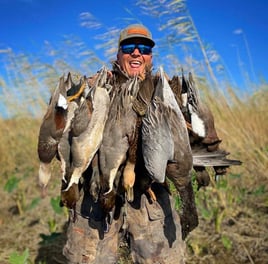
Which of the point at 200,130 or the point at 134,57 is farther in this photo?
the point at 134,57

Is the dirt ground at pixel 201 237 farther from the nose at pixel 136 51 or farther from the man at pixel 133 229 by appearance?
the nose at pixel 136 51

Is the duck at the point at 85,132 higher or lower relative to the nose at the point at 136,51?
lower

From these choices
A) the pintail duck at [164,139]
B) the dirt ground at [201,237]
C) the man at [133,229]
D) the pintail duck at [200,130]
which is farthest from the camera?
the dirt ground at [201,237]

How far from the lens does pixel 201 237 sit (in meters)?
3.35

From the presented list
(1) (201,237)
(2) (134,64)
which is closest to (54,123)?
(2) (134,64)

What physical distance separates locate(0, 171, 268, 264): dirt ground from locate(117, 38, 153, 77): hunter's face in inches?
46.3

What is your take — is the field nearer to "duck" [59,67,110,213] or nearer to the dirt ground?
the dirt ground

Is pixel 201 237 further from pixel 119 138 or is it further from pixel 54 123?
pixel 54 123

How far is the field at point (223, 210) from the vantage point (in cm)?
319

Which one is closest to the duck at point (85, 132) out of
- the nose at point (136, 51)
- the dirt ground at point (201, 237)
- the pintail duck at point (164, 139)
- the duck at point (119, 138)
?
the duck at point (119, 138)

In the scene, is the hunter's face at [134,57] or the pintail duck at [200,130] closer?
the pintail duck at [200,130]

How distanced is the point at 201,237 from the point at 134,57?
195 cm

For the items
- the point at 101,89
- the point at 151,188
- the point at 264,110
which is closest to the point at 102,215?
the point at 151,188

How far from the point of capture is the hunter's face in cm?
217
